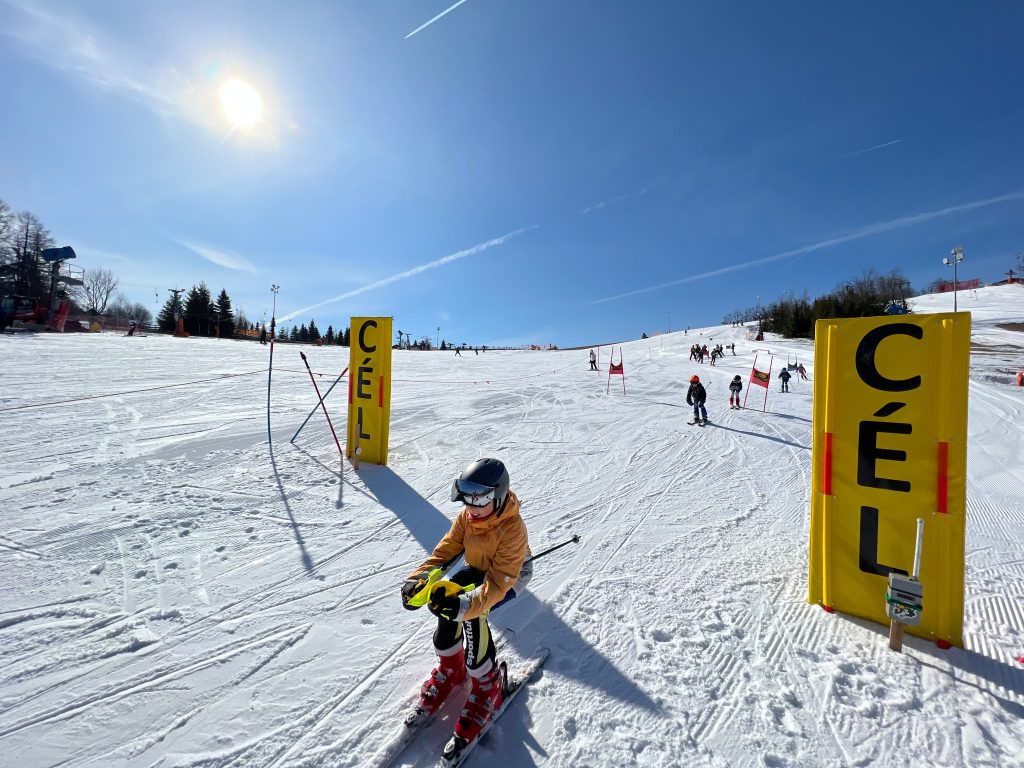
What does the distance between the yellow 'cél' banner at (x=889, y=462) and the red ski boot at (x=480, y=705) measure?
2976mm

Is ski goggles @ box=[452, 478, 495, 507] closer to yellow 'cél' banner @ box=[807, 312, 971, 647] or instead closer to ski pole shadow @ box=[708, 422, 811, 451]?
yellow 'cél' banner @ box=[807, 312, 971, 647]

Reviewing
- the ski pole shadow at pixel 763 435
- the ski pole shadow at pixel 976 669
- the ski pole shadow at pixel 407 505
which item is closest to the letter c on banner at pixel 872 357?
the ski pole shadow at pixel 976 669

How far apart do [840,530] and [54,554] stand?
292 inches

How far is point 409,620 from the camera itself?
11.3 ft

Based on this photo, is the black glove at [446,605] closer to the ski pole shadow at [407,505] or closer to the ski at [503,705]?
the ski at [503,705]

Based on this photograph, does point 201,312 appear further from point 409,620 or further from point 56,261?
point 409,620

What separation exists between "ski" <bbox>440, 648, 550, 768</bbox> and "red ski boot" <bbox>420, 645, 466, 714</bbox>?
0.26m

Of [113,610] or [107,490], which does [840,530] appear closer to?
[113,610]

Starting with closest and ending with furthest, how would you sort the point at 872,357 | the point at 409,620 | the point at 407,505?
the point at 872,357, the point at 409,620, the point at 407,505

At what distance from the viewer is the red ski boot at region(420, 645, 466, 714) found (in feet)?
8.45

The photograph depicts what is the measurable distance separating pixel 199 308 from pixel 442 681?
68486 millimetres

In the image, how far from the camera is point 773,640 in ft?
10.5

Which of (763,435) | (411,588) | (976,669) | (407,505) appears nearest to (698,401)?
(763,435)

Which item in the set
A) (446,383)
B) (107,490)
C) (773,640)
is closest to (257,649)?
(773,640)
